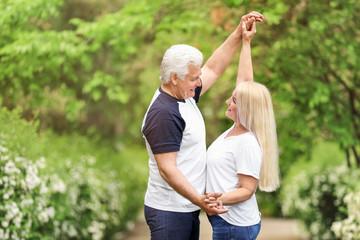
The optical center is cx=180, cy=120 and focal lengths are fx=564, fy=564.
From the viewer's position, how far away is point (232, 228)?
351 cm

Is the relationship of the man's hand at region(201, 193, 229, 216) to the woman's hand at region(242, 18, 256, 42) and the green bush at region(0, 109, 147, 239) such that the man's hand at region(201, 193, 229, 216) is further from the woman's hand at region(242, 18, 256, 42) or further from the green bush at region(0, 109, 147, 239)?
the green bush at region(0, 109, 147, 239)

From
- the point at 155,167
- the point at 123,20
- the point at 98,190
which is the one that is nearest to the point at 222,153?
the point at 155,167

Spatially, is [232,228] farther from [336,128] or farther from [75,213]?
[75,213]

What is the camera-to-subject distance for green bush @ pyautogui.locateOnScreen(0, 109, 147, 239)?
5.35 meters

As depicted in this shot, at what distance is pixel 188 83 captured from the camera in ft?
11.5

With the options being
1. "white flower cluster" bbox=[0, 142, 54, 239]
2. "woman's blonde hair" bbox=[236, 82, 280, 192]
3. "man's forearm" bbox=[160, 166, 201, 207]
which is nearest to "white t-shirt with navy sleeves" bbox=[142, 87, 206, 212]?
"man's forearm" bbox=[160, 166, 201, 207]

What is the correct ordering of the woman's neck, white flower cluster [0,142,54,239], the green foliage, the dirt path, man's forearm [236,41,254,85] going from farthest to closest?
the dirt path, the green foliage, white flower cluster [0,142,54,239], man's forearm [236,41,254,85], the woman's neck

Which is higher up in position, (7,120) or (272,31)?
(272,31)

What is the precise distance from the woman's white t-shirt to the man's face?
1.32ft

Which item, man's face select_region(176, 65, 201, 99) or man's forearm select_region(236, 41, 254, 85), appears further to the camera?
man's forearm select_region(236, 41, 254, 85)

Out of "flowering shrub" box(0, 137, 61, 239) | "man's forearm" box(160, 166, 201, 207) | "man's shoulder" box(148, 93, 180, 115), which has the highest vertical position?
"man's shoulder" box(148, 93, 180, 115)

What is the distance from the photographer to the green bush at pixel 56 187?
535 centimetres

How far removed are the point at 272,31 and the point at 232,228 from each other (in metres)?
5.12

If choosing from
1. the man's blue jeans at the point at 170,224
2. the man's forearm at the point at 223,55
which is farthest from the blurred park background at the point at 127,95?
the man's forearm at the point at 223,55
